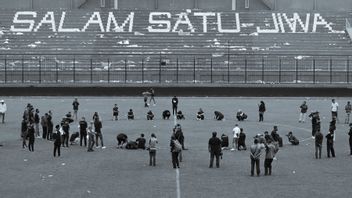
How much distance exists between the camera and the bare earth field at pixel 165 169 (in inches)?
848

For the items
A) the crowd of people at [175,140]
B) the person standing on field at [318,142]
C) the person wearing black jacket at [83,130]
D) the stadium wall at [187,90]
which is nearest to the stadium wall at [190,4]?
the stadium wall at [187,90]

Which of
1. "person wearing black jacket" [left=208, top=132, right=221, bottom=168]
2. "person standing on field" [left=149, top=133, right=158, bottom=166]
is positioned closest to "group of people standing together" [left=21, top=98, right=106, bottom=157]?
"person standing on field" [left=149, top=133, right=158, bottom=166]

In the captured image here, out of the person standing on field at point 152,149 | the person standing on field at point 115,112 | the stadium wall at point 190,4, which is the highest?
the stadium wall at point 190,4

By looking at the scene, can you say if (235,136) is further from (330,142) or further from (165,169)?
(165,169)

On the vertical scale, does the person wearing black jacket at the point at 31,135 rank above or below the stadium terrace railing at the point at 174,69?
below

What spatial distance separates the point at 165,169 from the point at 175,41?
4735cm

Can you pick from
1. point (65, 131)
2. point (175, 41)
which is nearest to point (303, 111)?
point (65, 131)

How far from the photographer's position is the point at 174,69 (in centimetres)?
6569

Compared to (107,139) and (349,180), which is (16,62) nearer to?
(107,139)

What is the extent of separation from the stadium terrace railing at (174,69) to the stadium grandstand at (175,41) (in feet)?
0.28

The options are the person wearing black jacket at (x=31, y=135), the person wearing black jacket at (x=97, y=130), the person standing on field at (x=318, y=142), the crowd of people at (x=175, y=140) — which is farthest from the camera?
the person wearing black jacket at (x=97, y=130)

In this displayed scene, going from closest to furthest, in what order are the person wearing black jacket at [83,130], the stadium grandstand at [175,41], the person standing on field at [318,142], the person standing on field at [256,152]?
the person standing on field at [256,152] → the person standing on field at [318,142] → the person wearing black jacket at [83,130] → the stadium grandstand at [175,41]

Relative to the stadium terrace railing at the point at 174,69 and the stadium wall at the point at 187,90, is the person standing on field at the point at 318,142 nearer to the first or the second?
the stadium wall at the point at 187,90

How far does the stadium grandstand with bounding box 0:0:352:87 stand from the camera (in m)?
64.1
